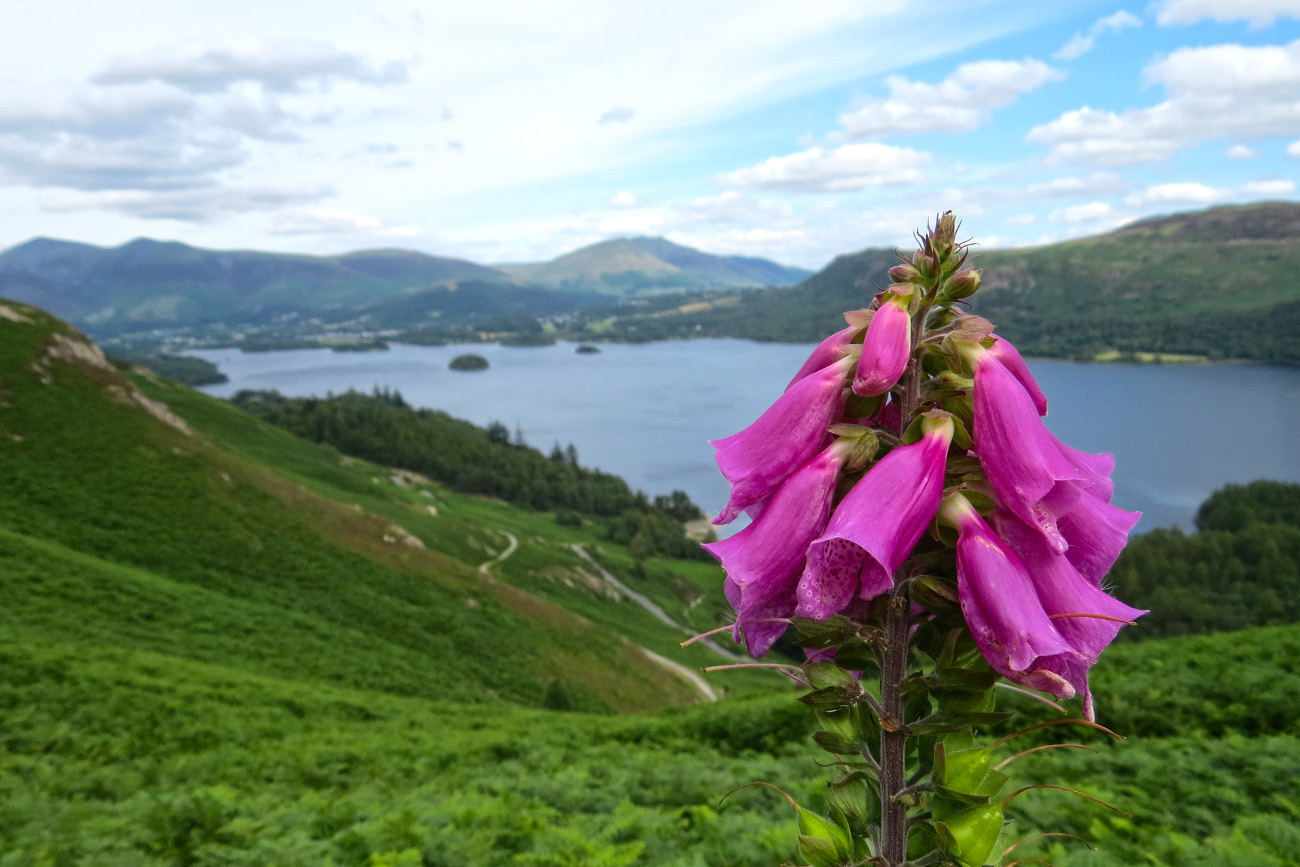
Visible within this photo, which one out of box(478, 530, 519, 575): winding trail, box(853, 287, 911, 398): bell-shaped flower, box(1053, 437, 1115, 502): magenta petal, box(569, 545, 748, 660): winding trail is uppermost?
box(853, 287, 911, 398): bell-shaped flower

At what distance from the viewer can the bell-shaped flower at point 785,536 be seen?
6.95 ft

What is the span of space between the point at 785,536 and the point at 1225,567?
4656 inches

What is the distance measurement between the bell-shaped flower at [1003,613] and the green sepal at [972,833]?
368mm

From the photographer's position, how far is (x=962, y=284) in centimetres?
217

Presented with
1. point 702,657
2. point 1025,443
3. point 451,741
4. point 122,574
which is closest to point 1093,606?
point 1025,443

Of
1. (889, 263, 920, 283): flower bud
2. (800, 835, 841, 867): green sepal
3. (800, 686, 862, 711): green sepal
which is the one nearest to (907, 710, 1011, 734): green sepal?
(800, 686, 862, 711): green sepal

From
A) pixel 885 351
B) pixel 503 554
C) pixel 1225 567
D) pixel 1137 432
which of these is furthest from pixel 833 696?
pixel 1137 432

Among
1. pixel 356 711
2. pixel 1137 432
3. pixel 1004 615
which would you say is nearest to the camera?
pixel 1004 615

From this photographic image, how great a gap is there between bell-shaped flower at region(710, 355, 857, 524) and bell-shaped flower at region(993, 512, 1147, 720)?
0.57 meters

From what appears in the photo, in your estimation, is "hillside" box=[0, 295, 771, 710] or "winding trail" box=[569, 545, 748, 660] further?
"winding trail" box=[569, 545, 748, 660]

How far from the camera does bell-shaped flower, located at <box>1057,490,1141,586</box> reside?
2.27 meters

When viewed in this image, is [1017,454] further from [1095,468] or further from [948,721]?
[948,721]

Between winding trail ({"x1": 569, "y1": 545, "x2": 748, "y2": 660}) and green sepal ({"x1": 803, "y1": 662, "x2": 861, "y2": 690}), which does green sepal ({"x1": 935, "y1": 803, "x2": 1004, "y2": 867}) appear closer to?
green sepal ({"x1": 803, "y1": 662, "x2": 861, "y2": 690})

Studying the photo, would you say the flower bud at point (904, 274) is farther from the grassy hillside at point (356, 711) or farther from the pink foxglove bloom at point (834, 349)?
the grassy hillside at point (356, 711)
